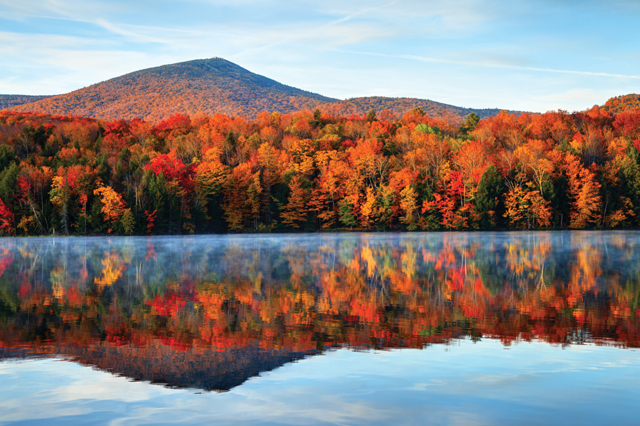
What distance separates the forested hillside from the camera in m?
80.1

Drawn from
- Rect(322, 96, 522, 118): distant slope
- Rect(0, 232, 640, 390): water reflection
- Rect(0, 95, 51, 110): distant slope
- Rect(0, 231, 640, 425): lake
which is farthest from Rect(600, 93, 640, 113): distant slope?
Rect(0, 95, 51, 110): distant slope

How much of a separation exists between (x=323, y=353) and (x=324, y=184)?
83017mm

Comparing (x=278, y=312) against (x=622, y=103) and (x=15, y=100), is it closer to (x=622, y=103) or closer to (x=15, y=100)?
(x=622, y=103)

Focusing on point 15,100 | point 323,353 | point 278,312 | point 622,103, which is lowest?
point 278,312

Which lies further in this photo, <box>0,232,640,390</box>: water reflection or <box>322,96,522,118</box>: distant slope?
<box>322,96,522,118</box>: distant slope

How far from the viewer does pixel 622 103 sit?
150 m

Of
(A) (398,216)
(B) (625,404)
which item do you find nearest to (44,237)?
(A) (398,216)

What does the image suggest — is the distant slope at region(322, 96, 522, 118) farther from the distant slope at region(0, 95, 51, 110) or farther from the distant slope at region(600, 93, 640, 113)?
the distant slope at region(0, 95, 51, 110)

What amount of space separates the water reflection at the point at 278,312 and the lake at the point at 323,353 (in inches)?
2.6

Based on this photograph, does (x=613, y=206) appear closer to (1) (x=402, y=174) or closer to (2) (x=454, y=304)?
(1) (x=402, y=174)

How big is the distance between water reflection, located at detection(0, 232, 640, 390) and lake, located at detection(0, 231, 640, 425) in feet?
0.21

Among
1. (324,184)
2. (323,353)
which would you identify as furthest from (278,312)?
(324,184)

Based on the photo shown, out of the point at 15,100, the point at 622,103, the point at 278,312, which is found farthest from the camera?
the point at 15,100

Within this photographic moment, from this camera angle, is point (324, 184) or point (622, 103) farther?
point (622, 103)
